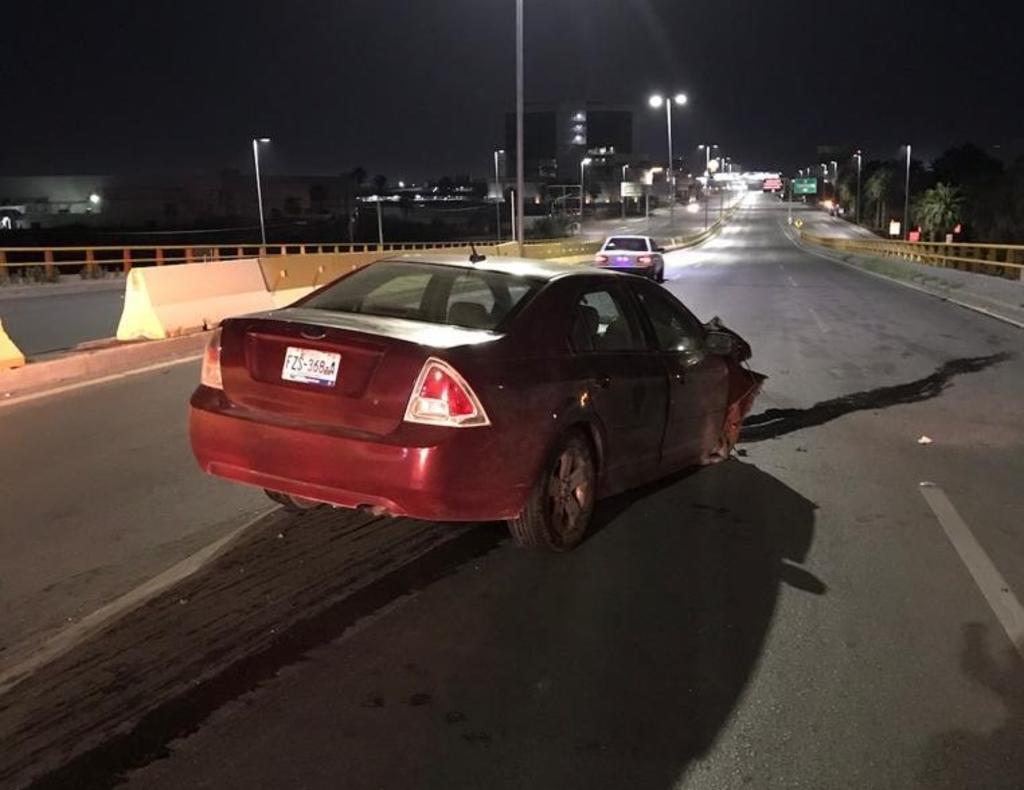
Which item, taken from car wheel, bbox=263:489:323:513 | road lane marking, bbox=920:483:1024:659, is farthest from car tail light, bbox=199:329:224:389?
road lane marking, bbox=920:483:1024:659

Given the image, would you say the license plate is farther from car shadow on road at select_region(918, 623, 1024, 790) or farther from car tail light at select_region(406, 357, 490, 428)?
car shadow on road at select_region(918, 623, 1024, 790)

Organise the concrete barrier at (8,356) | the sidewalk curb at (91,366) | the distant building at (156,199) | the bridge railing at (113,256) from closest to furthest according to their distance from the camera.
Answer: the sidewalk curb at (91,366) → the concrete barrier at (8,356) → the bridge railing at (113,256) → the distant building at (156,199)

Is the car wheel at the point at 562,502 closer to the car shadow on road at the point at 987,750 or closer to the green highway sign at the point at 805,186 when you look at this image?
the car shadow on road at the point at 987,750

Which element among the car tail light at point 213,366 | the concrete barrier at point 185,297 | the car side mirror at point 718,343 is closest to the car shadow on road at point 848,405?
→ the car side mirror at point 718,343

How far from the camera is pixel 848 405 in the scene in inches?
398

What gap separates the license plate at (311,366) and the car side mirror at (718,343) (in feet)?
9.59

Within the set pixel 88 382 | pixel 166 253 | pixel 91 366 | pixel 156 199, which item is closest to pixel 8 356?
pixel 88 382

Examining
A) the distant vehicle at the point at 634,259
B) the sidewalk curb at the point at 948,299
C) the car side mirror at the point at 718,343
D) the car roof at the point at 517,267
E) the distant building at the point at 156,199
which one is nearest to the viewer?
the car roof at the point at 517,267

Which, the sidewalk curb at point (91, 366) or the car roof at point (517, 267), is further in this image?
the sidewalk curb at point (91, 366)

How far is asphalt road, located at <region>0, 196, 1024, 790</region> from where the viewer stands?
3.32 metres

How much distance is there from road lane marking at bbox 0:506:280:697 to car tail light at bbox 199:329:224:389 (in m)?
0.90

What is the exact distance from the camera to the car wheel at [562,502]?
5.12m

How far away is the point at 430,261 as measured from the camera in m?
6.30

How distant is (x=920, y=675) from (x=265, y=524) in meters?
3.59
